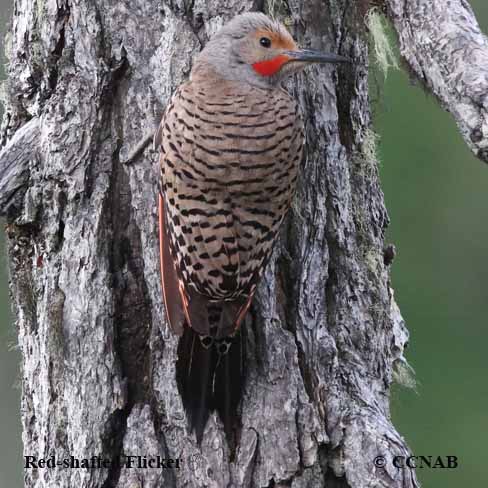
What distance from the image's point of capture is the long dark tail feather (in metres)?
3.48

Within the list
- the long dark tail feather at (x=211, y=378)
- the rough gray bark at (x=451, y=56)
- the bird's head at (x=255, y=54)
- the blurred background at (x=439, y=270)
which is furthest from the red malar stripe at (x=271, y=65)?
the blurred background at (x=439, y=270)

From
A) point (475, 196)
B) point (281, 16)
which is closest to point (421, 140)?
point (475, 196)

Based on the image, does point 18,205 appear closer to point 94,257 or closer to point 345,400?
point 94,257

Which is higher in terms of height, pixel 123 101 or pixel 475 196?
pixel 475 196

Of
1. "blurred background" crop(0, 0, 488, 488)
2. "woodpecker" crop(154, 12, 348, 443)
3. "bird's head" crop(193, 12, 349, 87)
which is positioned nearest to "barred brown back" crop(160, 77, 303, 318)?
"woodpecker" crop(154, 12, 348, 443)

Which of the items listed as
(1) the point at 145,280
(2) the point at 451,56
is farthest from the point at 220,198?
(2) the point at 451,56

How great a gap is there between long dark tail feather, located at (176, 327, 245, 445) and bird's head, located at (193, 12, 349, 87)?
0.81 meters

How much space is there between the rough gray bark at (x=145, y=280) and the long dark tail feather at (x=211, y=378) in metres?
0.03

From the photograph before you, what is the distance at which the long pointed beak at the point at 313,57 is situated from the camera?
354 centimetres

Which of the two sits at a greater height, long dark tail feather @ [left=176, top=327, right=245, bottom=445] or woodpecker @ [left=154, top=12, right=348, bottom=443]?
woodpecker @ [left=154, top=12, right=348, bottom=443]

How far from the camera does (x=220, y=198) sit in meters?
3.43

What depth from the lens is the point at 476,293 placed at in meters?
9.09

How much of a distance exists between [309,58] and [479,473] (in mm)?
5237

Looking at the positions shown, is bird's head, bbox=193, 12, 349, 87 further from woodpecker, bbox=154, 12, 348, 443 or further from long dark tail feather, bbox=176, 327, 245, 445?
long dark tail feather, bbox=176, 327, 245, 445
